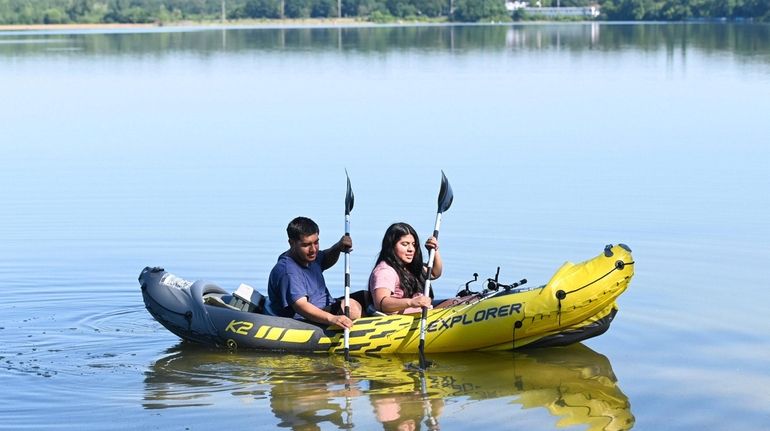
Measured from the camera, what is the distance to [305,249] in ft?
31.2

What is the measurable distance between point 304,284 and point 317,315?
273 mm

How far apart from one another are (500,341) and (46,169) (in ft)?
34.2

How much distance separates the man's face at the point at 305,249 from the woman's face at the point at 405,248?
Result: 559 mm

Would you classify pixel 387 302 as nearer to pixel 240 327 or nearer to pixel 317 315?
pixel 317 315

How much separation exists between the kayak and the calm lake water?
5.3 inches

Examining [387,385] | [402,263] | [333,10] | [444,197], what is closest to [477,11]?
[333,10]

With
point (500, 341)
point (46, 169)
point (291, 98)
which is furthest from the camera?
point (291, 98)

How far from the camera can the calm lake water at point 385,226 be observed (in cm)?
842

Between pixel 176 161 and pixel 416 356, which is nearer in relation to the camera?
pixel 416 356

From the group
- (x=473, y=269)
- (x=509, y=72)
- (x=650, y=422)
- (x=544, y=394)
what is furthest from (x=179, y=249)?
(x=509, y=72)

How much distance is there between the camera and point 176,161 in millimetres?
18750

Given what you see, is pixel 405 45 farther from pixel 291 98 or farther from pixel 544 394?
pixel 544 394

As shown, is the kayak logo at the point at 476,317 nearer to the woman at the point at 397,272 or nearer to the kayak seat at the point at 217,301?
the woman at the point at 397,272

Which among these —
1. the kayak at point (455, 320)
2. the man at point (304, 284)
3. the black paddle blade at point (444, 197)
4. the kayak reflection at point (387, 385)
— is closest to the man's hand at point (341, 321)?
the man at point (304, 284)
